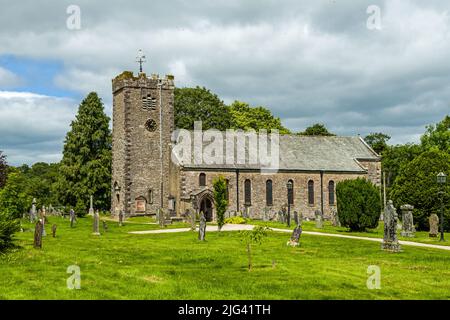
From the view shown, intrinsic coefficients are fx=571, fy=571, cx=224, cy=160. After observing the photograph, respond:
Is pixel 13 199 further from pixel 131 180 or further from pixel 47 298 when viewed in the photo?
pixel 131 180

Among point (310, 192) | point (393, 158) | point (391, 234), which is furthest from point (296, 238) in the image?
point (393, 158)

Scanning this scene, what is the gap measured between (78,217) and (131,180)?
18.8 feet

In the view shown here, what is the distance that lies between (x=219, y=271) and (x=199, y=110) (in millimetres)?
56035

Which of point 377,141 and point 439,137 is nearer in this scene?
point 439,137

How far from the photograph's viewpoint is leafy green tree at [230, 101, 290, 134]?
3036 inches

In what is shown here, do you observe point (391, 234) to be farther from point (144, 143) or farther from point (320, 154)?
point (320, 154)

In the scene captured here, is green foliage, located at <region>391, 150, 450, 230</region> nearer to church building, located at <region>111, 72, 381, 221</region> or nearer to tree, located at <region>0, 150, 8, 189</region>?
church building, located at <region>111, 72, 381, 221</region>

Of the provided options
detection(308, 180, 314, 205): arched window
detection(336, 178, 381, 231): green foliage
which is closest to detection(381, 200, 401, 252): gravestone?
detection(336, 178, 381, 231): green foliage

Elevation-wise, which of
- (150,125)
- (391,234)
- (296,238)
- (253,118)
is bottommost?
(296,238)

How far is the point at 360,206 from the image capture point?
115 feet

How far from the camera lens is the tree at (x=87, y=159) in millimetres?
63062

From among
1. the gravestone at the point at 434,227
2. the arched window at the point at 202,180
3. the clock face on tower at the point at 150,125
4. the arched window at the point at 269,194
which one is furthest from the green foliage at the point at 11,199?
the arched window at the point at 269,194

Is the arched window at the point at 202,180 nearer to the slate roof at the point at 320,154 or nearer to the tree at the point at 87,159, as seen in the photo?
the slate roof at the point at 320,154

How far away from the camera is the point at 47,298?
44.5 feet
